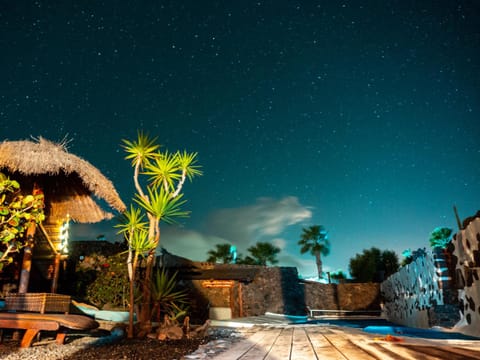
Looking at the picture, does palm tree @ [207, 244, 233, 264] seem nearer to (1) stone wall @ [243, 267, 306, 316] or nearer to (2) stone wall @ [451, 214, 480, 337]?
(1) stone wall @ [243, 267, 306, 316]

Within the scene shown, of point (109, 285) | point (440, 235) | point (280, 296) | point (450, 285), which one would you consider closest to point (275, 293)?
point (280, 296)

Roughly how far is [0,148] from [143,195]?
2.89 metres

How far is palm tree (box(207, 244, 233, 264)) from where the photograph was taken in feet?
104

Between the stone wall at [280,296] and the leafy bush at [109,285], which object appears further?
the stone wall at [280,296]

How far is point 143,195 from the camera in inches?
211

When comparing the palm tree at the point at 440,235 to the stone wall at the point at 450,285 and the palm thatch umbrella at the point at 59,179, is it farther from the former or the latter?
the palm thatch umbrella at the point at 59,179

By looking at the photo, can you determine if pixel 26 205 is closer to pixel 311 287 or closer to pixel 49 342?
pixel 49 342

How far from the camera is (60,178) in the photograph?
732 centimetres

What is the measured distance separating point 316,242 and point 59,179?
1086 inches

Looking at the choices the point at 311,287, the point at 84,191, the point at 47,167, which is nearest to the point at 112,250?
the point at 84,191

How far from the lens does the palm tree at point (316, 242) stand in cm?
3162

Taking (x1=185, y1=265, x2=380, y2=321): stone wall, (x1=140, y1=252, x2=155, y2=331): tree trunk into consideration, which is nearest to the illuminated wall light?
(x1=140, y1=252, x2=155, y2=331): tree trunk

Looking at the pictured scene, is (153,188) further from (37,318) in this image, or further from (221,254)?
(221,254)

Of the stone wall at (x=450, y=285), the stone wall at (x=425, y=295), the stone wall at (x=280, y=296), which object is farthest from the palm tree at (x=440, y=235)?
the stone wall at (x=450, y=285)
